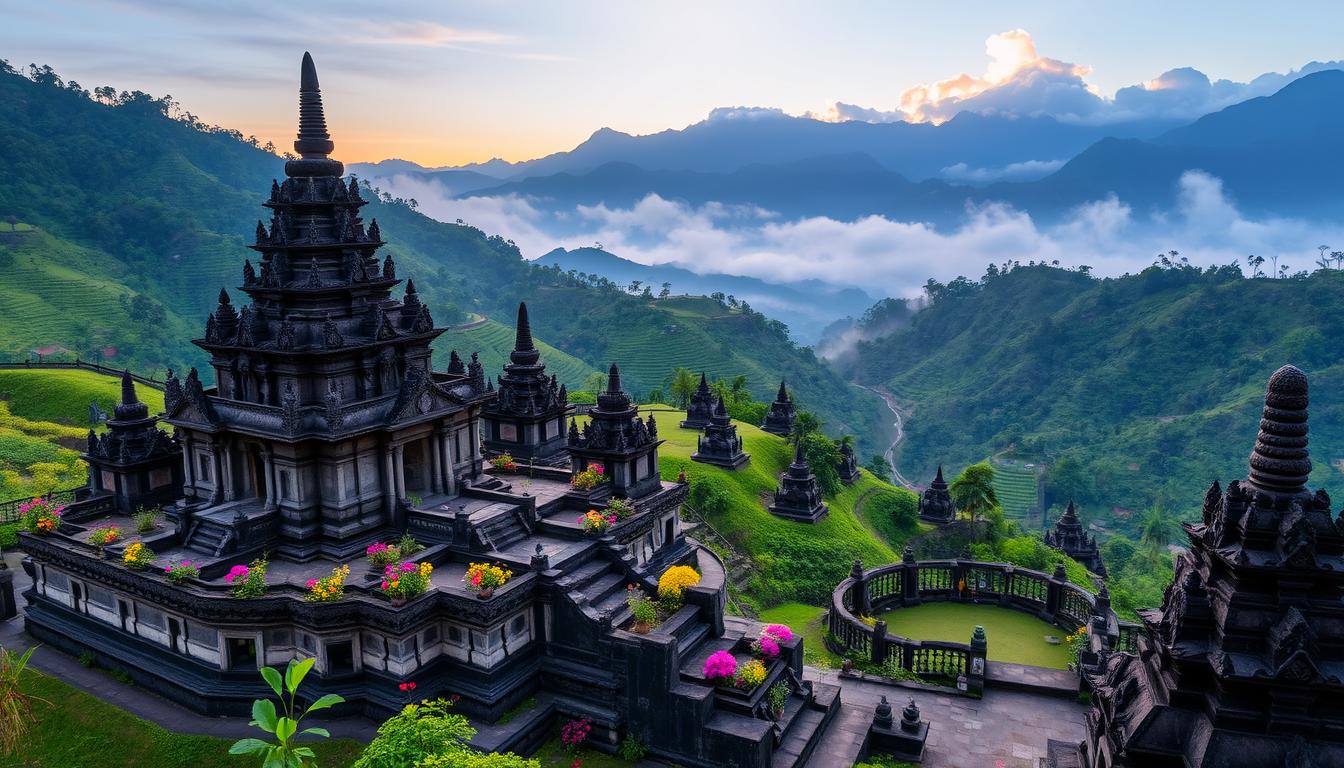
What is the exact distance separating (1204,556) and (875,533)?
145 ft

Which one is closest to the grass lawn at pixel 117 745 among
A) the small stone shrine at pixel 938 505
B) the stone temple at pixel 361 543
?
the stone temple at pixel 361 543

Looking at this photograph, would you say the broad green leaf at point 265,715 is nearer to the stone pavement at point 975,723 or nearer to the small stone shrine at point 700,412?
the stone pavement at point 975,723

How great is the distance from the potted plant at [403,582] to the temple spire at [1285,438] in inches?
757

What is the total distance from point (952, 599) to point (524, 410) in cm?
2217

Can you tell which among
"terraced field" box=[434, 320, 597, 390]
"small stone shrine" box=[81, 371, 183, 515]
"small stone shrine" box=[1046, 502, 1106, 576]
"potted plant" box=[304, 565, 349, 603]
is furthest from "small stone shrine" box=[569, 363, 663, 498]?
"terraced field" box=[434, 320, 597, 390]

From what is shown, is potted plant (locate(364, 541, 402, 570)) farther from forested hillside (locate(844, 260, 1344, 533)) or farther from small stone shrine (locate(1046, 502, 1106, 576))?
forested hillside (locate(844, 260, 1344, 533))

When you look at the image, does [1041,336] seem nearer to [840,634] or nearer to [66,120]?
[840,634]

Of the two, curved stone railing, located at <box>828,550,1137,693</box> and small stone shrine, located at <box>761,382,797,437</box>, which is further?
small stone shrine, located at <box>761,382,797,437</box>

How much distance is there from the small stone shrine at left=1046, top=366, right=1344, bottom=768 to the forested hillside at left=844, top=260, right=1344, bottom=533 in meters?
82.9

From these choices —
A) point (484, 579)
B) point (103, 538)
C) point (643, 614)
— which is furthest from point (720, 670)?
point (103, 538)

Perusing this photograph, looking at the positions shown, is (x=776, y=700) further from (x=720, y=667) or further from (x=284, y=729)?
(x=284, y=729)

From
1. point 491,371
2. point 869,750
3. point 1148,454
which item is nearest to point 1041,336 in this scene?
point 1148,454

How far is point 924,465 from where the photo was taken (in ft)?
401

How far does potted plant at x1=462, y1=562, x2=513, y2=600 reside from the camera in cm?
2262
